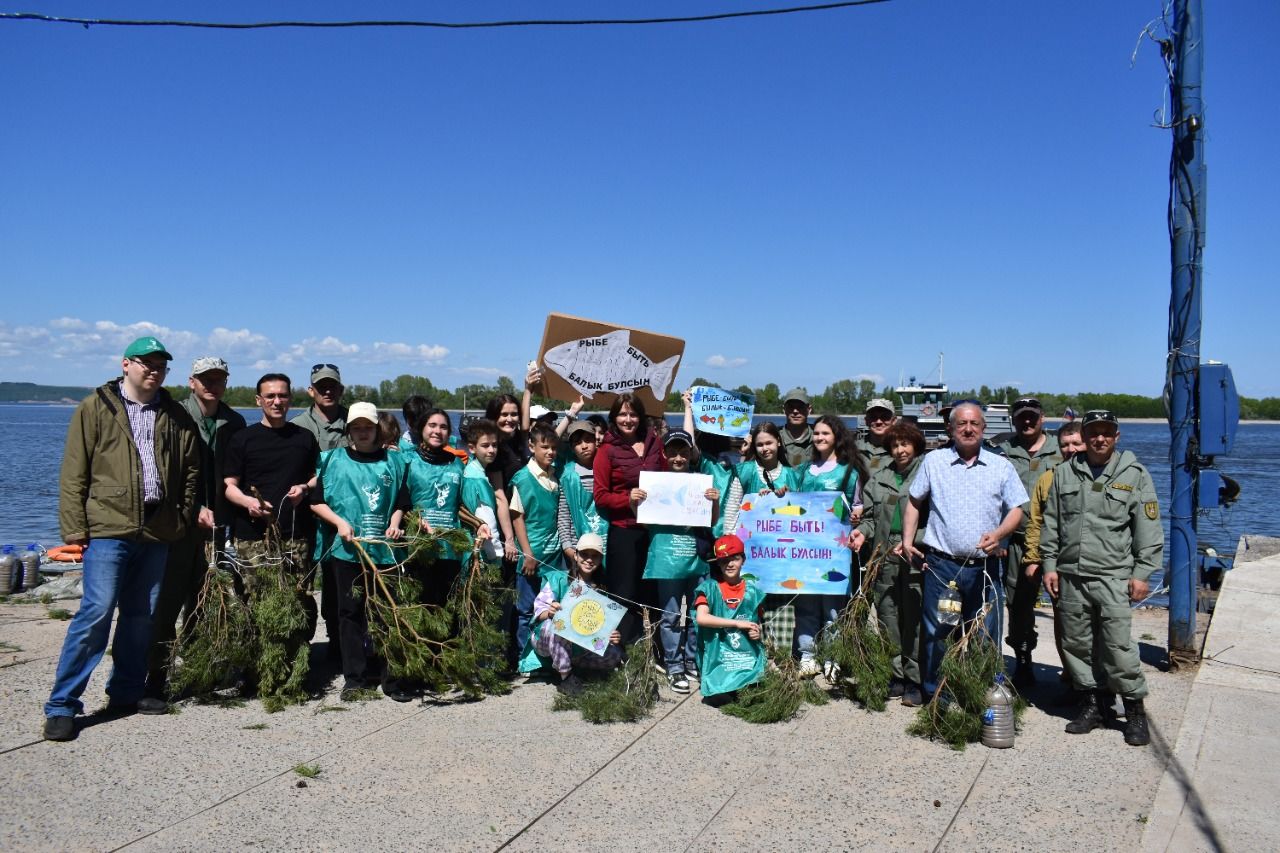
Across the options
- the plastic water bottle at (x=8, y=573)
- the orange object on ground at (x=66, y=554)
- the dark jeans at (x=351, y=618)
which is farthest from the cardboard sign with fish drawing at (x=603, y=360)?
the orange object on ground at (x=66, y=554)

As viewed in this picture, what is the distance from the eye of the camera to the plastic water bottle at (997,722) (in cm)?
537

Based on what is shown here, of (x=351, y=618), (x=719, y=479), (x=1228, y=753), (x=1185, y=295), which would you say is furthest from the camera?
(x=1185, y=295)

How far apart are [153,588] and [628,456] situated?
3.18 m

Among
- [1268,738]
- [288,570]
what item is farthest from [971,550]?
[288,570]

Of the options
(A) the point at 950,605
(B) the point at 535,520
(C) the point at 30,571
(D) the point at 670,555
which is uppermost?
(B) the point at 535,520

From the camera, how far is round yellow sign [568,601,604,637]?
6.22 m

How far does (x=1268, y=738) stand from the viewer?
18.1ft

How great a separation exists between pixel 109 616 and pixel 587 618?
2.92m

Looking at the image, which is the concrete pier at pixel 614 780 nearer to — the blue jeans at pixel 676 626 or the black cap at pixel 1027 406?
the blue jeans at pixel 676 626

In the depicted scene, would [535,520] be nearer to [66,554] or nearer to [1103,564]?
[1103,564]

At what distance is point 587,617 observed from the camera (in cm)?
625

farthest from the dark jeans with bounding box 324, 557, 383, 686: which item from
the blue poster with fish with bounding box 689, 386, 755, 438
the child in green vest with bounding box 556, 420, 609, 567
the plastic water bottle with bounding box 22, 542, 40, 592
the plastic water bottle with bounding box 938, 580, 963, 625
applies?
the plastic water bottle with bounding box 22, 542, 40, 592

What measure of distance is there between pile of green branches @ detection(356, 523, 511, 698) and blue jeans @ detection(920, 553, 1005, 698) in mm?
2833

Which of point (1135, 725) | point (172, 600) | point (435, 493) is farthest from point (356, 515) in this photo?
point (1135, 725)
